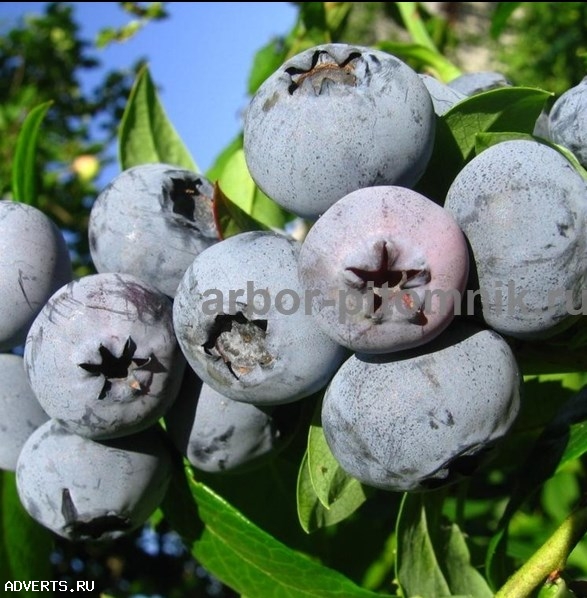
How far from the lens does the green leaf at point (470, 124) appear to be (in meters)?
0.87

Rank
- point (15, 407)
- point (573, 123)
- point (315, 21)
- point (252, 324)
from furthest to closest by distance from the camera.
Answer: point (315, 21) → point (15, 407) → point (573, 123) → point (252, 324)

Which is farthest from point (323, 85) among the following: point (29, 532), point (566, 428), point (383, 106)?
point (29, 532)

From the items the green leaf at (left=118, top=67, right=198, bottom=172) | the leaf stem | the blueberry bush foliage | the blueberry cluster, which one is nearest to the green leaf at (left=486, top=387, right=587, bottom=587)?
the blueberry bush foliage

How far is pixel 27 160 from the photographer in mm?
1430

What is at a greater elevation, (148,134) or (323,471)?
(148,134)

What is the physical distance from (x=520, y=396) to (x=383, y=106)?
34 centimetres

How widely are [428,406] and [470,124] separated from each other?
33cm

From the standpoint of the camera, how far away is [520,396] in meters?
0.84

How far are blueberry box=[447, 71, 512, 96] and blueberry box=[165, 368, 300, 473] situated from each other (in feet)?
1.79

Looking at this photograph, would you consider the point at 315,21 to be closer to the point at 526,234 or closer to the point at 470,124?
the point at 470,124

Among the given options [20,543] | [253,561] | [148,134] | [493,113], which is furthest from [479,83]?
[20,543]

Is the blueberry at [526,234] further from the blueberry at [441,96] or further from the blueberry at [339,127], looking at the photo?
the blueberry at [441,96]

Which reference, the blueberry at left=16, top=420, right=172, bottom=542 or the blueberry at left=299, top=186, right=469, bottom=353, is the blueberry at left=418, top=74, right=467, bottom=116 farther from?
the blueberry at left=16, top=420, right=172, bottom=542

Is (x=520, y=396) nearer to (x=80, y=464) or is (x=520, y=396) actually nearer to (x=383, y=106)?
(x=383, y=106)
